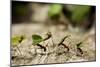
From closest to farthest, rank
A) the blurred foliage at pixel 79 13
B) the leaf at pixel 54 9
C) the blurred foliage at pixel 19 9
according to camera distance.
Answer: the blurred foliage at pixel 19 9
the leaf at pixel 54 9
the blurred foliage at pixel 79 13

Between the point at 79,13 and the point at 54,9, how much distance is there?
36cm

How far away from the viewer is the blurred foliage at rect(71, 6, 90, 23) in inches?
→ 98.6

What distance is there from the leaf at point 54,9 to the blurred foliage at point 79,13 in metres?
0.20

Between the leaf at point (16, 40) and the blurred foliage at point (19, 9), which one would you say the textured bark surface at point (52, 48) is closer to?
the leaf at point (16, 40)

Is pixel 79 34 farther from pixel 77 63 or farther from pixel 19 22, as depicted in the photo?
pixel 19 22

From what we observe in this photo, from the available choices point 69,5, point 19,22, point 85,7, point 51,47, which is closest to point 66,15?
point 69,5

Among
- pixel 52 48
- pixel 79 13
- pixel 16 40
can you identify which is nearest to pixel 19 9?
pixel 16 40

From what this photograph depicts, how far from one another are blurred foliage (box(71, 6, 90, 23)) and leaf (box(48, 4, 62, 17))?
205 mm

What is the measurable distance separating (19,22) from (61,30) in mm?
557

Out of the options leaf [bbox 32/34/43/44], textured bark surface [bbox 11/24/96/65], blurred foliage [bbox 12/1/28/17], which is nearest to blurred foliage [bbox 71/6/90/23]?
textured bark surface [bbox 11/24/96/65]

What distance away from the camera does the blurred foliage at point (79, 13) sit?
2.50 meters

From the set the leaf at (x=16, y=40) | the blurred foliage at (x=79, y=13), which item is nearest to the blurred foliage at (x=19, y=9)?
the leaf at (x=16, y=40)
